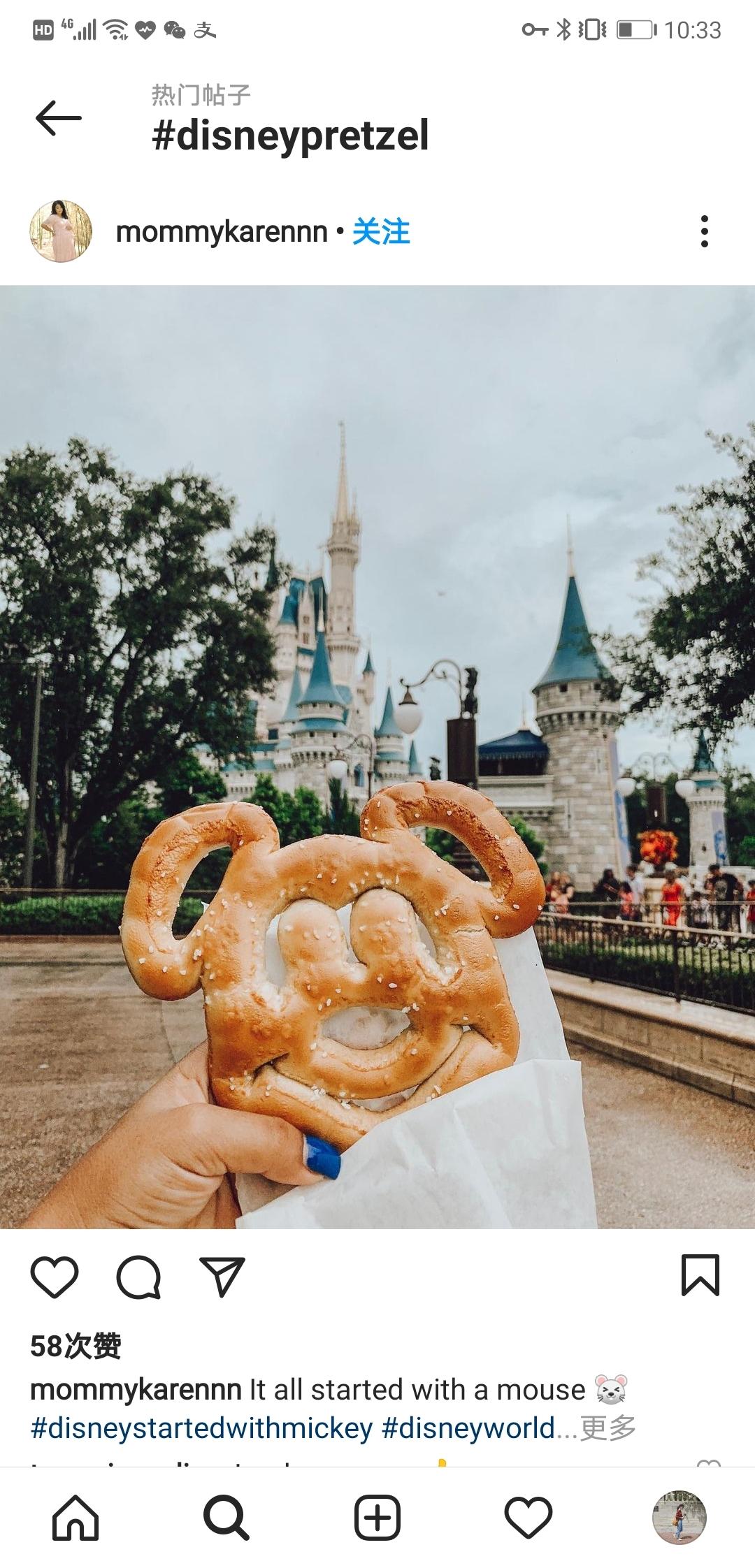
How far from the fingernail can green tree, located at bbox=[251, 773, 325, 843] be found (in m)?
33.6

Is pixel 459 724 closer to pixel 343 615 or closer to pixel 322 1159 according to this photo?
pixel 322 1159

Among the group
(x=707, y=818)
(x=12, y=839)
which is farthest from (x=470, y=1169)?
(x=707, y=818)

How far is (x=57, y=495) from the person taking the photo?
17.7 meters

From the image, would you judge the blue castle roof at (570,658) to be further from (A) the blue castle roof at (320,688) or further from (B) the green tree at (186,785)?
(B) the green tree at (186,785)

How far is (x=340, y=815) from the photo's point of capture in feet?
113

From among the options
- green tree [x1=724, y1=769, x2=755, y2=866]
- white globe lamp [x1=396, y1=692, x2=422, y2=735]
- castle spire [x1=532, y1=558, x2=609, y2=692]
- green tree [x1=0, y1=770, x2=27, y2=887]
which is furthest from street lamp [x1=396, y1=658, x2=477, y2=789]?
green tree [x1=724, y1=769, x2=755, y2=866]

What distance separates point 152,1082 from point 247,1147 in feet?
16.1

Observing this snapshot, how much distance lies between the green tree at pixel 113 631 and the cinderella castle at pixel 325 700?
16628mm

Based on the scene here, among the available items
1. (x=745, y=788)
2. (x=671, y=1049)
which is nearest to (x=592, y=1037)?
(x=671, y=1049)

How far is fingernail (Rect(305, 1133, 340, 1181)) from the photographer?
139 cm
